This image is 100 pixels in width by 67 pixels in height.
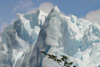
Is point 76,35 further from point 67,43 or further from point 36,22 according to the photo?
point 36,22

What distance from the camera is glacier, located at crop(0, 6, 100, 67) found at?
32656mm

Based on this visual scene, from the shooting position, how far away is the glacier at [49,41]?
1286 inches

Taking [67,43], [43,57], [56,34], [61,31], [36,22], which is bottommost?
[43,57]

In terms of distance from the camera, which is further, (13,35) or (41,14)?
(41,14)

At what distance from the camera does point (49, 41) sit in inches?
1278

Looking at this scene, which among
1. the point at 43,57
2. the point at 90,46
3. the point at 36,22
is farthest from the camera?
the point at 36,22

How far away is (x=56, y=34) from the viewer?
3347 cm

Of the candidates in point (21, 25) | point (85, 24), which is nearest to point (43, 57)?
point (21, 25)

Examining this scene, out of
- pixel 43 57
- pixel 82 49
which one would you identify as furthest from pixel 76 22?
pixel 43 57

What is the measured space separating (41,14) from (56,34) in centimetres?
1688

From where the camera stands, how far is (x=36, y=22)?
4866 cm

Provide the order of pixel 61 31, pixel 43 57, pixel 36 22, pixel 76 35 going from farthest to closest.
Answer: pixel 36 22
pixel 61 31
pixel 76 35
pixel 43 57

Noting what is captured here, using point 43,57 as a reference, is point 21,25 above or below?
above

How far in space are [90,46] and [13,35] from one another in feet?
54.5
